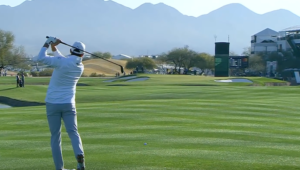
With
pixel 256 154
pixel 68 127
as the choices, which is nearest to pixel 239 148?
pixel 256 154

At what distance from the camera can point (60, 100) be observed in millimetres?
9180

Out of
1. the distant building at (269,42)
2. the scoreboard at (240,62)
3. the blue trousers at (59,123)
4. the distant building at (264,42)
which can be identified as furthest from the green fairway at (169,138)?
the distant building at (264,42)

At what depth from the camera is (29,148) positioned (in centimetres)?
1254

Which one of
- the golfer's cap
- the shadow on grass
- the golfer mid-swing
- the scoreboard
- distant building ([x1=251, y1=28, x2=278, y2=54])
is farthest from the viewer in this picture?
distant building ([x1=251, y1=28, x2=278, y2=54])

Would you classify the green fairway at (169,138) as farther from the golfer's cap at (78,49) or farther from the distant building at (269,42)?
the distant building at (269,42)

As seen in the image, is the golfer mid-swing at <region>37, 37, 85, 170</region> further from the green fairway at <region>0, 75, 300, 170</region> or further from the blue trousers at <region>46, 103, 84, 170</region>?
the green fairway at <region>0, 75, 300, 170</region>

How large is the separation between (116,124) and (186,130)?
9.76 ft

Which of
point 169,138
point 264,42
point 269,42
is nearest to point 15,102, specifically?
point 169,138

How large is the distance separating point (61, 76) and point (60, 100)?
467 millimetres

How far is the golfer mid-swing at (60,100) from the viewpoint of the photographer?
9.20 meters

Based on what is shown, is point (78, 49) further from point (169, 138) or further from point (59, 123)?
point (169, 138)

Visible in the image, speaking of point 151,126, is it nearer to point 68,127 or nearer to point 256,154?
point 256,154

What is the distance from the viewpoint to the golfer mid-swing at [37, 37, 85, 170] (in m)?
9.20

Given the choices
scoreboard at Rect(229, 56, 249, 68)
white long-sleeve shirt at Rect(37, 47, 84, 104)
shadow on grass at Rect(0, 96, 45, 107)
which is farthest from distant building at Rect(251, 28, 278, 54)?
white long-sleeve shirt at Rect(37, 47, 84, 104)
